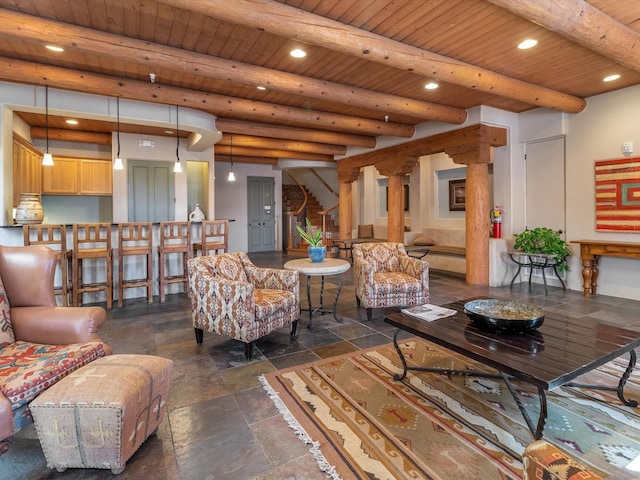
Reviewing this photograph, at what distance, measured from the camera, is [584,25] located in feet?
9.24

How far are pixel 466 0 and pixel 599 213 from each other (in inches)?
153

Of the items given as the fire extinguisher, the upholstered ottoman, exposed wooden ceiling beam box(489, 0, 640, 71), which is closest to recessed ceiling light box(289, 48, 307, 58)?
exposed wooden ceiling beam box(489, 0, 640, 71)

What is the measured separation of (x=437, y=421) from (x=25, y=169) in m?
6.57

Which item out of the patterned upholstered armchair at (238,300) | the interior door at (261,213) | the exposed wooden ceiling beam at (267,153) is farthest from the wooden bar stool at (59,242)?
the interior door at (261,213)

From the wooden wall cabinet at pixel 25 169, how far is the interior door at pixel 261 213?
4.88 metres

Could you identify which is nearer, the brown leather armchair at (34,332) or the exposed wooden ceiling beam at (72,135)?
the brown leather armchair at (34,332)

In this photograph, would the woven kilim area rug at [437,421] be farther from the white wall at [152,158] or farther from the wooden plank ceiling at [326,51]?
the white wall at [152,158]

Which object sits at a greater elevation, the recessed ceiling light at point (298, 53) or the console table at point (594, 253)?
the recessed ceiling light at point (298, 53)

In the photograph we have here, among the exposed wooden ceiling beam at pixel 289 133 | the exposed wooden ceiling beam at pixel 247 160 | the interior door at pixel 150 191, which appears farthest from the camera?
the exposed wooden ceiling beam at pixel 247 160

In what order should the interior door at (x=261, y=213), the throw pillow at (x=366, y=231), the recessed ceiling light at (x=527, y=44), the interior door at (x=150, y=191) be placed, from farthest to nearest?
the interior door at (x=261, y=213)
the throw pillow at (x=366, y=231)
the interior door at (x=150, y=191)
the recessed ceiling light at (x=527, y=44)

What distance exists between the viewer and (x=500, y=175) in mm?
6043

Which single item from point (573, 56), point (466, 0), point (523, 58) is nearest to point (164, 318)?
point (466, 0)

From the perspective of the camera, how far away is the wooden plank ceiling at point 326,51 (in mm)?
2779

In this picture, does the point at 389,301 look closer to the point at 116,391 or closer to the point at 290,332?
the point at 290,332
